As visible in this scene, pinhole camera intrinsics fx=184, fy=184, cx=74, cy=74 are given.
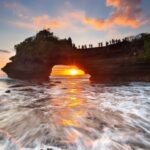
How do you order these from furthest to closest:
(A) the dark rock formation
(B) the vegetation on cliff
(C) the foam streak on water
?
1. (A) the dark rock formation
2. (B) the vegetation on cliff
3. (C) the foam streak on water

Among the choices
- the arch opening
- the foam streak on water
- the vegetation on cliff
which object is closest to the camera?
the foam streak on water

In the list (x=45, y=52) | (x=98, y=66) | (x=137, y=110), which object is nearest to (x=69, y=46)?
(x=45, y=52)

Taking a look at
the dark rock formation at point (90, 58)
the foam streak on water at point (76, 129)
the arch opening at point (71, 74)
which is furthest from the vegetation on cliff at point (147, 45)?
the foam streak on water at point (76, 129)

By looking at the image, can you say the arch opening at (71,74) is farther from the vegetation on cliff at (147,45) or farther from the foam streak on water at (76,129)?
the foam streak on water at (76,129)

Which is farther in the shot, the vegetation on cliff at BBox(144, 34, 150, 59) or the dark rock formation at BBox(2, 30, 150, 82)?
the dark rock formation at BBox(2, 30, 150, 82)

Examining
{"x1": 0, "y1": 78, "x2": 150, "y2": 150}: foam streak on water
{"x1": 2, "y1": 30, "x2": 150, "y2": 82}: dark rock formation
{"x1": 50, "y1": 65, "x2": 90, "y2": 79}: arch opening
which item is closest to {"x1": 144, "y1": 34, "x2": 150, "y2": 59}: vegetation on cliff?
{"x1": 2, "y1": 30, "x2": 150, "y2": 82}: dark rock formation

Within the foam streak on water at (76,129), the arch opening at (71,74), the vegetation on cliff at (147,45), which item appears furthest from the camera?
the arch opening at (71,74)

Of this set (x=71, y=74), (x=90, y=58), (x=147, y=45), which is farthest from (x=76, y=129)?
(x=71, y=74)

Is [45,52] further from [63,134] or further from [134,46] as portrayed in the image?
[63,134]

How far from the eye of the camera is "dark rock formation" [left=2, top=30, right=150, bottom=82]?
33812mm

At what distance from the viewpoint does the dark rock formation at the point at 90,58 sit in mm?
33812

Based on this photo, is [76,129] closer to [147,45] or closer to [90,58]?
[147,45]

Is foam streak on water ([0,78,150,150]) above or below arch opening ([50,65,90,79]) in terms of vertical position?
above

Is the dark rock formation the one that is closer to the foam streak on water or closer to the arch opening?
the arch opening
